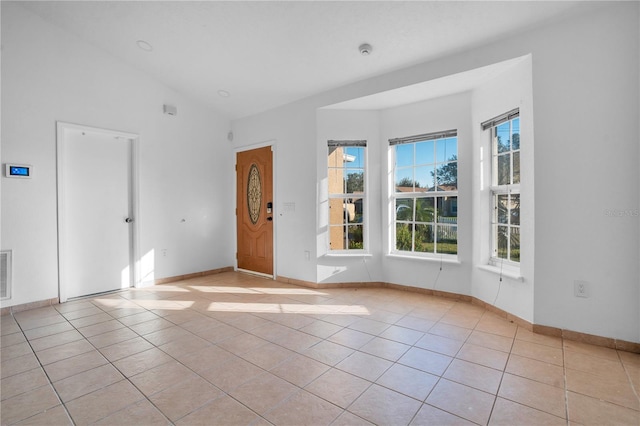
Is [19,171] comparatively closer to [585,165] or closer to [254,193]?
[254,193]

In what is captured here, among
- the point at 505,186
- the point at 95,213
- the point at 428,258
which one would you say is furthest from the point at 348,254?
the point at 95,213

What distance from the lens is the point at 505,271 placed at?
3334 millimetres

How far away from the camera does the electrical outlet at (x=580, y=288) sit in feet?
8.95

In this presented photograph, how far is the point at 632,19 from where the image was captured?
2.51 metres

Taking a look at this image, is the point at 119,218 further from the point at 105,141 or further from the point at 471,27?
the point at 471,27

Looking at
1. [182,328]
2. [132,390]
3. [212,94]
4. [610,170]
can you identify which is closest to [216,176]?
[212,94]

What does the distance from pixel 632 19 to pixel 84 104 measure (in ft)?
18.6

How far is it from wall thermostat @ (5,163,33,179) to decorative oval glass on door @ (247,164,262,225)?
281 cm

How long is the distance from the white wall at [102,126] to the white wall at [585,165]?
4.20 m

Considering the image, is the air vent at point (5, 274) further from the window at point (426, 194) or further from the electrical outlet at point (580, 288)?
the electrical outlet at point (580, 288)

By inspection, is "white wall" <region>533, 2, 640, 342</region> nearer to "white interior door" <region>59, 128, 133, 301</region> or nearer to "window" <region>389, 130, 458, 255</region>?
"window" <region>389, 130, 458, 255</region>

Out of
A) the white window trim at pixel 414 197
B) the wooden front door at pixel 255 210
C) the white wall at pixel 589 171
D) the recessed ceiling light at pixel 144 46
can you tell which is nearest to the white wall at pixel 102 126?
the wooden front door at pixel 255 210

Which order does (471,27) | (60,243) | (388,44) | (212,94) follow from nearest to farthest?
(471,27) → (388,44) → (60,243) → (212,94)

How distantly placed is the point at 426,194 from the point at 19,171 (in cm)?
480
